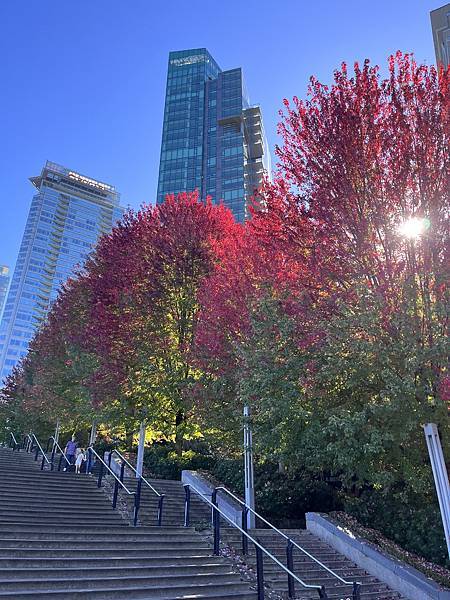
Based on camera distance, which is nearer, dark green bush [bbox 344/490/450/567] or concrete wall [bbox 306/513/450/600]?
concrete wall [bbox 306/513/450/600]

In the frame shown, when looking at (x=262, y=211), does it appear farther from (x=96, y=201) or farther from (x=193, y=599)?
(x=96, y=201)

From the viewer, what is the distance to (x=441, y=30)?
36.6m

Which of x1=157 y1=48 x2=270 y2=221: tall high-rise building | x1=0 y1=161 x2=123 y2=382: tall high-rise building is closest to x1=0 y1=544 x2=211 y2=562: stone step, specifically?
x1=157 y1=48 x2=270 y2=221: tall high-rise building

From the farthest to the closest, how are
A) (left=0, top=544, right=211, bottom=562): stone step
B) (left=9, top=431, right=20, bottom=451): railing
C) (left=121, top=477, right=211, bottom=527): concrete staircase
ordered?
(left=9, top=431, right=20, bottom=451): railing, (left=121, top=477, right=211, bottom=527): concrete staircase, (left=0, top=544, right=211, bottom=562): stone step

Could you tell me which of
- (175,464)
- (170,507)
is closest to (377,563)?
(170,507)

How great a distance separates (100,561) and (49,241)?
14583cm

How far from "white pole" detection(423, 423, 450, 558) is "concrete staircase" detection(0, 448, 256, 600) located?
151 inches

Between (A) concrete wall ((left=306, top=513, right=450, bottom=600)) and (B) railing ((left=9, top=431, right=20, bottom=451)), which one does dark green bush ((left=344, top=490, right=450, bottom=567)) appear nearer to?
(A) concrete wall ((left=306, top=513, right=450, bottom=600))

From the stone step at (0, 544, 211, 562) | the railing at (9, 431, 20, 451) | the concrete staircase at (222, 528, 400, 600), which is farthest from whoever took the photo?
the railing at (9, 431, 20, 451)

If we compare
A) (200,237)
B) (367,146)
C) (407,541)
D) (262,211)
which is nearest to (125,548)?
(407,541)

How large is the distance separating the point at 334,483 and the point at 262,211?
30.8 feet

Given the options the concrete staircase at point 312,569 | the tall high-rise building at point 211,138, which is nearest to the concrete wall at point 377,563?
the concrete staircase at point 312,569

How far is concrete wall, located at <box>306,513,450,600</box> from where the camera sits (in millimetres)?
7832

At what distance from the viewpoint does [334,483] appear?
14.0 meters
